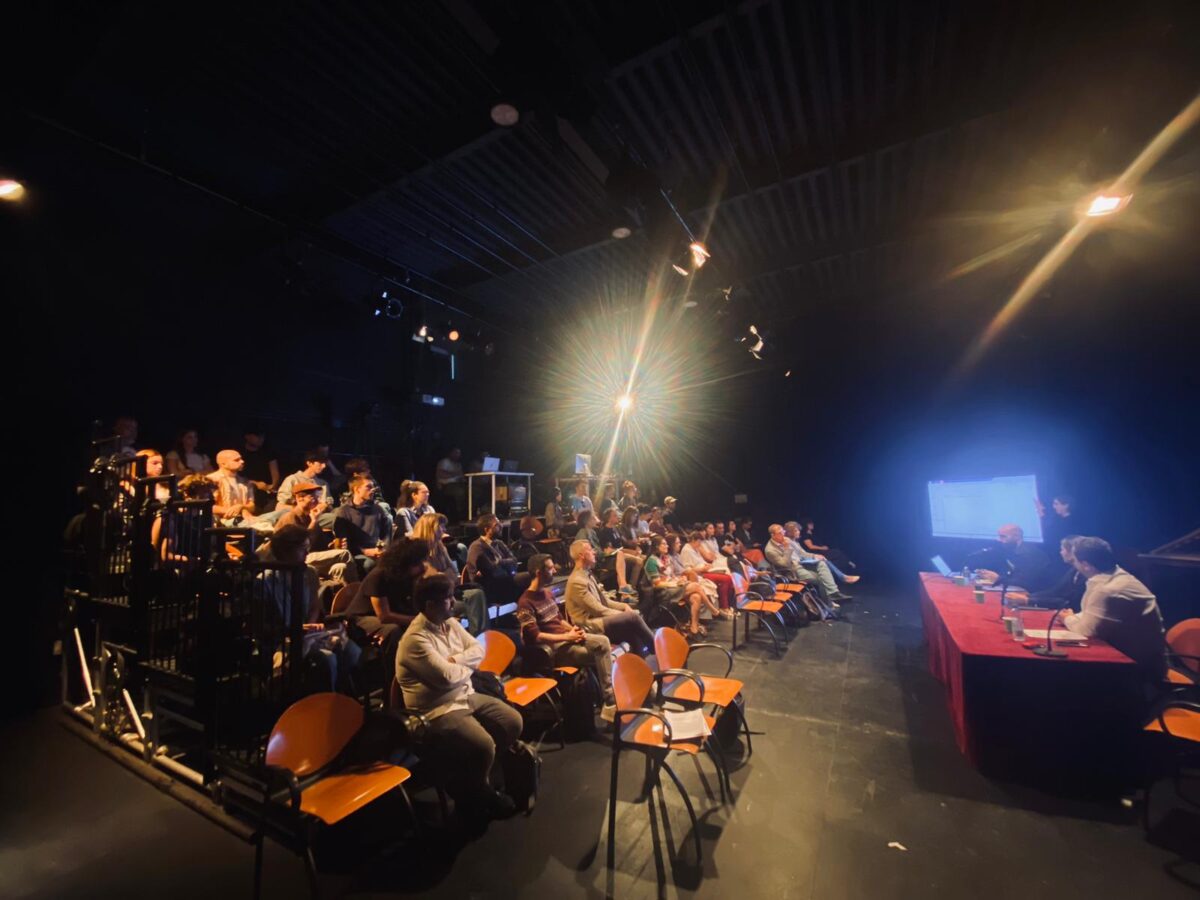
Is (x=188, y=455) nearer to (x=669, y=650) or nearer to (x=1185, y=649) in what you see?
(x=669, y=650)

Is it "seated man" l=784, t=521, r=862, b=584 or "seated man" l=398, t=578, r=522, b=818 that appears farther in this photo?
"seated man" l=784, t=521, r=862, b=584

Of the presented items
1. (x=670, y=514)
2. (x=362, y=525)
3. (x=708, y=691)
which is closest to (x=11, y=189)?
(x=362, y=525)

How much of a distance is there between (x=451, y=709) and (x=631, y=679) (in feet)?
3.35

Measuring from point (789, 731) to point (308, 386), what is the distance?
679 cm

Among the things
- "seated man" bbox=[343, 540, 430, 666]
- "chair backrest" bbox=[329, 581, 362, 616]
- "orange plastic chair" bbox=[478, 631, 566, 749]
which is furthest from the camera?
"chair backrest" bbox=[329, 581, 362, 616]

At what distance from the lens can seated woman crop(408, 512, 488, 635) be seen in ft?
12.6

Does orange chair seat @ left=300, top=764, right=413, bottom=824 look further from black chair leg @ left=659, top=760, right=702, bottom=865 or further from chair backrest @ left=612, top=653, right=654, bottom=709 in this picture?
black chair leg @ left=659, top=760, right=702, bottom=865

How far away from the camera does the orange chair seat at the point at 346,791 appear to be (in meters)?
1.98

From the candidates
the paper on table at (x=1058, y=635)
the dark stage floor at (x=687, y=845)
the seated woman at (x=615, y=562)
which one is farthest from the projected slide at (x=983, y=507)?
the seated woman at (x=615, y=562)

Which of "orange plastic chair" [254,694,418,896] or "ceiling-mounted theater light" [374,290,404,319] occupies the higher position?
"ceiling-mounted theater light" [374,290,404,319]

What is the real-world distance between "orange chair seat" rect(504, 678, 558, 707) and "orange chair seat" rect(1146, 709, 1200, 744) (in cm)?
343

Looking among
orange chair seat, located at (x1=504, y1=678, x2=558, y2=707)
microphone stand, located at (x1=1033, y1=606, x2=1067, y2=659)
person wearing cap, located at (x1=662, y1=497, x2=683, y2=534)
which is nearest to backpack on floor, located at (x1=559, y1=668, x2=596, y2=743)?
orange chair seat, located at (x1=504, y1=678, x2=558, y2=707)

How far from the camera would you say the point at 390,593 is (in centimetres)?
345

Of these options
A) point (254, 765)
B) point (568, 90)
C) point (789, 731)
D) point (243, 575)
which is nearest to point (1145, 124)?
point (568, 90)
